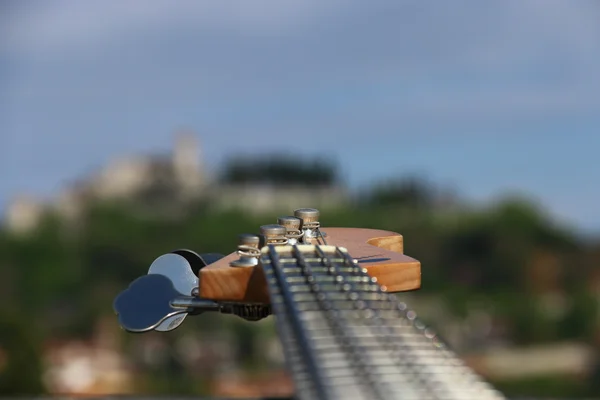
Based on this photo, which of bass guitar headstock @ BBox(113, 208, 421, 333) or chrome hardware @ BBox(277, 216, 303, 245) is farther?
chrome hardware @ BBox(277, 216, 303, 245)

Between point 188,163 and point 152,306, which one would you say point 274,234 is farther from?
point 188,163

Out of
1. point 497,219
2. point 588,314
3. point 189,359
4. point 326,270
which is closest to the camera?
point 326,270

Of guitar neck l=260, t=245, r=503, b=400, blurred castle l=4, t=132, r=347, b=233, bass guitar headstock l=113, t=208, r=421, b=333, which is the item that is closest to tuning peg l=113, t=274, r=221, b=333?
bass guitar headstock l=113, t=208, r=421, b=333

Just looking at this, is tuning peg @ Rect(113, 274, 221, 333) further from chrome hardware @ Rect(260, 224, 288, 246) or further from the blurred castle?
the blurred castle

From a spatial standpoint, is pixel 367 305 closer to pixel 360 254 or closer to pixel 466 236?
pixel 360 254

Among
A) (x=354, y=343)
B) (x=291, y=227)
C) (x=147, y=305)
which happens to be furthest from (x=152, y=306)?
(x=354, y=343)

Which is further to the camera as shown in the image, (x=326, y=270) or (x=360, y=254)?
(x=360, y=254)

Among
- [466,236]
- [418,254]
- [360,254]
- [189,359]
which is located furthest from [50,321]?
[360,254]
